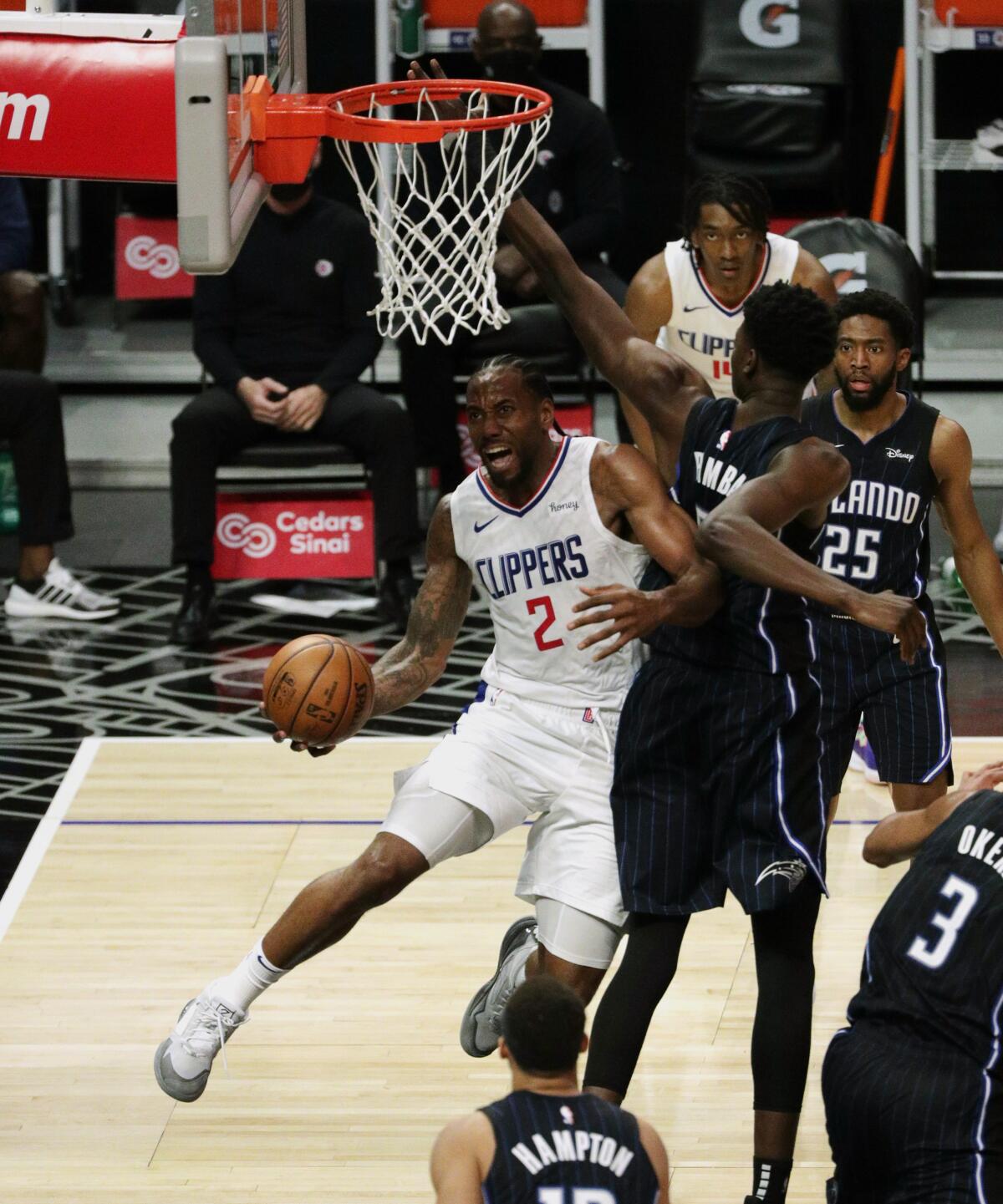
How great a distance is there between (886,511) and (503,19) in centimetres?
383

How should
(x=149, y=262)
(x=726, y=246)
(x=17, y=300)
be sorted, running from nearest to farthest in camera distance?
(x=726, y=246), (x=17, y=300), (x=149, y=262)

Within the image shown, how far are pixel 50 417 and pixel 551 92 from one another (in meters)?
2.46

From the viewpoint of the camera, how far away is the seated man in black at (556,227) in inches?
344

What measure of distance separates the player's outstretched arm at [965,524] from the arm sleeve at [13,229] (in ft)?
16.1

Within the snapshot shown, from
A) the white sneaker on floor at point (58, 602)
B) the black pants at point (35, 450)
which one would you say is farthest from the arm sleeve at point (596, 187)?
the white sneaker on floor at point (58, 602)

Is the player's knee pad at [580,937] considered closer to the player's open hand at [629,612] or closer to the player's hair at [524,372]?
the player's open hand at [629,612]

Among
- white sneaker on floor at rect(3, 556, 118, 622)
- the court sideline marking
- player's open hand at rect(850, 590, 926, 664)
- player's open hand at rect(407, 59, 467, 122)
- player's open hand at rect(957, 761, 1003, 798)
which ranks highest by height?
player's open hand at rect(407, 59, 467, 122)

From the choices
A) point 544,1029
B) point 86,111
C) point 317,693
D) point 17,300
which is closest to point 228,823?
point 317,693

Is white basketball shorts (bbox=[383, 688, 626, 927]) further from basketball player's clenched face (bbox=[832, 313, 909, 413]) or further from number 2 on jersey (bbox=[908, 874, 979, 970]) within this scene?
basketball player's clenched face (bbox=[832, 313, 909, 413])

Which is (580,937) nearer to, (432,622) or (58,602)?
(432,622)

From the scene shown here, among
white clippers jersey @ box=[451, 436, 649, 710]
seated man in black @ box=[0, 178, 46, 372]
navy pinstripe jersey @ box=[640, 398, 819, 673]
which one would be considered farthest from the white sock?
seated man in black @ box=[0, 178, 46, 372]

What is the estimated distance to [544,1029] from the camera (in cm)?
302

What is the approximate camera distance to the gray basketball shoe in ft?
15.4

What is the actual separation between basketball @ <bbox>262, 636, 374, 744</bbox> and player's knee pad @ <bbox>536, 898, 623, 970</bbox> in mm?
590
